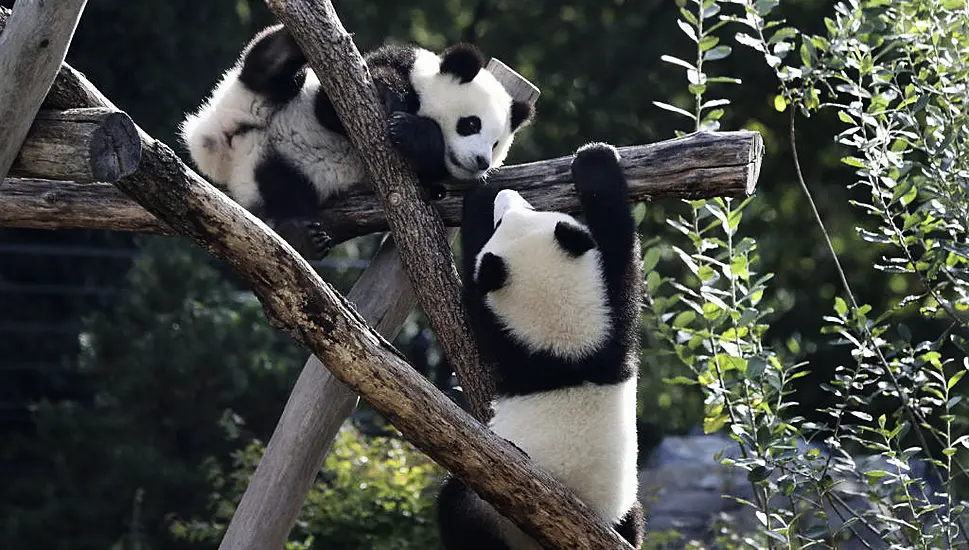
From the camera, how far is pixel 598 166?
324cm

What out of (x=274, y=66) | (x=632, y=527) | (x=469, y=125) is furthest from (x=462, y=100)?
(x=632, y=527)

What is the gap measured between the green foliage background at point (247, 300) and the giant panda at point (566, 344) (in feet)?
6.53

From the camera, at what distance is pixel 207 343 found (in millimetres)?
6066

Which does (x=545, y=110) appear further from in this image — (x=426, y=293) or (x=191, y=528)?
(x=426, y=293)

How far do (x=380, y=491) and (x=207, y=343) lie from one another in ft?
4.24

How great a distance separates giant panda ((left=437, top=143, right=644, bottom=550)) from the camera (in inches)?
121

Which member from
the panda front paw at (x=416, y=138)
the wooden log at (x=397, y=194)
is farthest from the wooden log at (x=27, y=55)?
the panda front paw at (x=416, y=138)

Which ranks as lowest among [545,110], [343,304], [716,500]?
[716,500]

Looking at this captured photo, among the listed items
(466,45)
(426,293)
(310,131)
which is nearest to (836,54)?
(466,45)

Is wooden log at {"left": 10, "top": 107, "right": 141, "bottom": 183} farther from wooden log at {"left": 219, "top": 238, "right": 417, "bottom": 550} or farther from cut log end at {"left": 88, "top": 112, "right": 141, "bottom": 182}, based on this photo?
wooden log at {"left": 219, "top": 238, "right": 417, "bottom": 550}

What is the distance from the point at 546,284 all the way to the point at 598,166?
13.4 inches

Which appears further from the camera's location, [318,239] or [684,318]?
[318,239]

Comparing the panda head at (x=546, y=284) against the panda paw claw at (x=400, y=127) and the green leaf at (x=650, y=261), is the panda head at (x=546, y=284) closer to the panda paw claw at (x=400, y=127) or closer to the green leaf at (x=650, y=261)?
the green leaf at (x=650, y=261)

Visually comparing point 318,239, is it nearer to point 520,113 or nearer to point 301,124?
point 301,124
